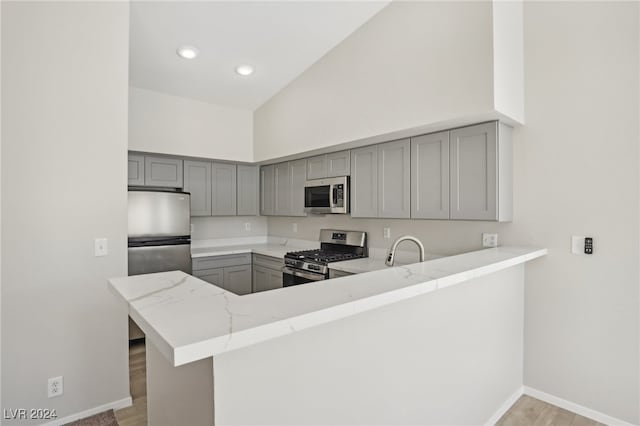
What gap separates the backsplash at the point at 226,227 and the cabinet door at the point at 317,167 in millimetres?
1512

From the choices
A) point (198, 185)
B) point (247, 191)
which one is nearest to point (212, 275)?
point (198, 185)

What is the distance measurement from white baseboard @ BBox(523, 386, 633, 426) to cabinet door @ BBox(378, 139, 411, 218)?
164 centimetres

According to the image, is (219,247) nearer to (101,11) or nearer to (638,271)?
A: (101,11)

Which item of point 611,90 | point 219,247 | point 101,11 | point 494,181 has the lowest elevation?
point 219,247

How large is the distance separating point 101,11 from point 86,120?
76cm

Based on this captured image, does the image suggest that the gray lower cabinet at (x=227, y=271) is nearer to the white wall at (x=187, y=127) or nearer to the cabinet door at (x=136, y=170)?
the cabinet door at (x=136, y=170)

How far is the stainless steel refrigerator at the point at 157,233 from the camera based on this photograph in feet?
11.1

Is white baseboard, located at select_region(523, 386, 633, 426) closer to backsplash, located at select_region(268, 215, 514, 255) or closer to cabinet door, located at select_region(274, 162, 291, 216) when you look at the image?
backsplash, located at select_region(268, 215, 514, 255)

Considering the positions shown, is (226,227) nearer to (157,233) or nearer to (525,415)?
(157,233)

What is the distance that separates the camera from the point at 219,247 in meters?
4.67

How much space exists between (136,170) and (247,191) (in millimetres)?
1414

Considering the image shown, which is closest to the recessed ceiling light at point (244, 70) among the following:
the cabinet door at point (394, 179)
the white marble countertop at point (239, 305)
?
the cabinet door at point (394, 179)

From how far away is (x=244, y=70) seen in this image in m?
3.70

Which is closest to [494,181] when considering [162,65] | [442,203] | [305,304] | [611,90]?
[442,203]
